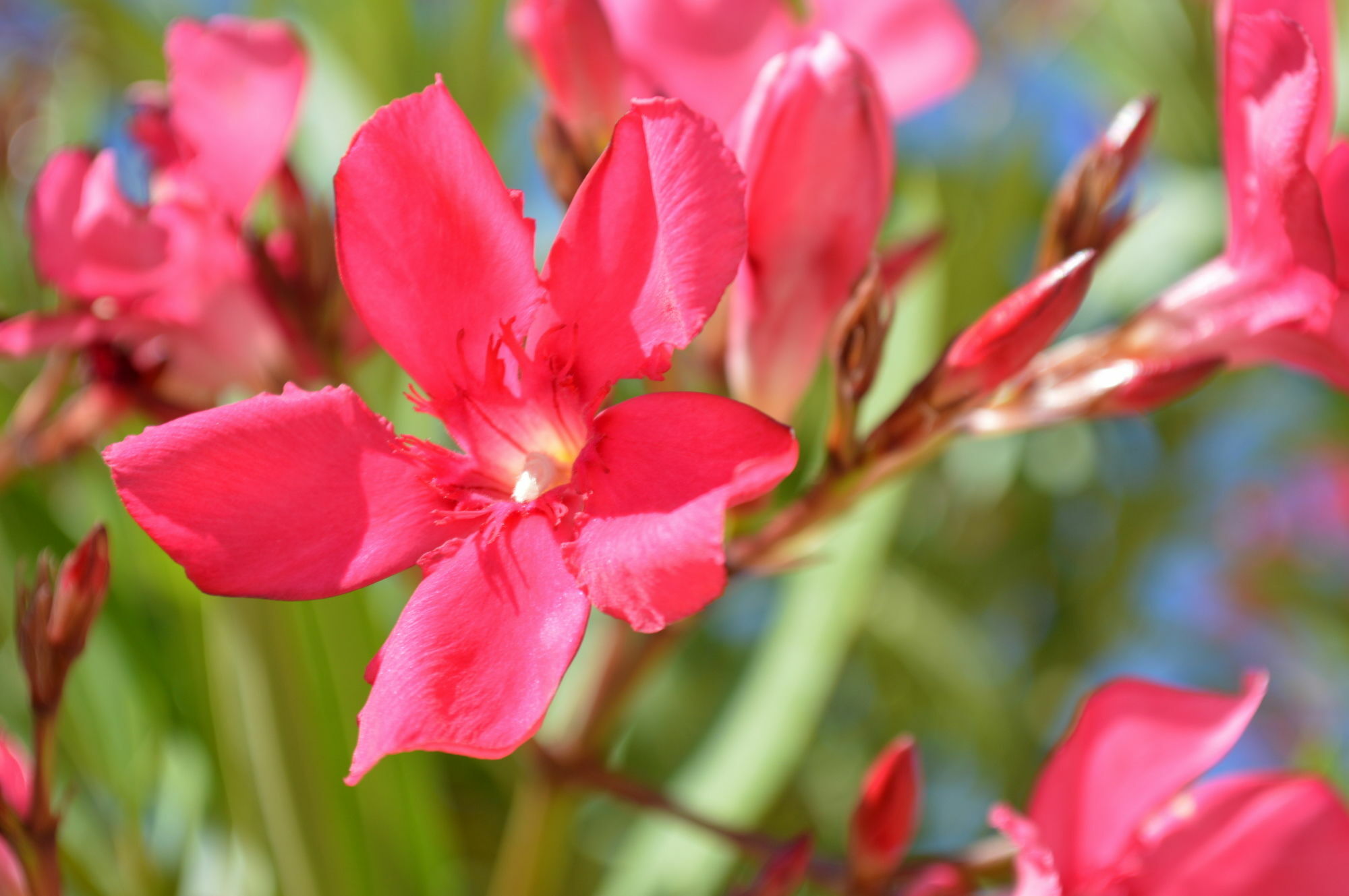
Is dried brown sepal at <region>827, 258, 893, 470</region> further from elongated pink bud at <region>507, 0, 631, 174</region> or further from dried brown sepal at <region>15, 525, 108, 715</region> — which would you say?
dried brown sepal at <region>15, 525, 108, 715</region>

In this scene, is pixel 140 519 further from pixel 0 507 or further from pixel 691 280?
pixel 0 507

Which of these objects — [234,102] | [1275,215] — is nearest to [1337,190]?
[1275,215]

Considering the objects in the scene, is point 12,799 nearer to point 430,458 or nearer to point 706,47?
point 430,458

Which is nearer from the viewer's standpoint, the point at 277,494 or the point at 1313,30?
the point at 277,494

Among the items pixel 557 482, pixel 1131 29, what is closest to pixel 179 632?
pixel 557 482

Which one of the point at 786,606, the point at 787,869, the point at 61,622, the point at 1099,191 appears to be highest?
the point at 1099,191

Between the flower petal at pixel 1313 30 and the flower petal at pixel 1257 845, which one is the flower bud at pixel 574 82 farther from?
the flower petal at pixel 1257 845
